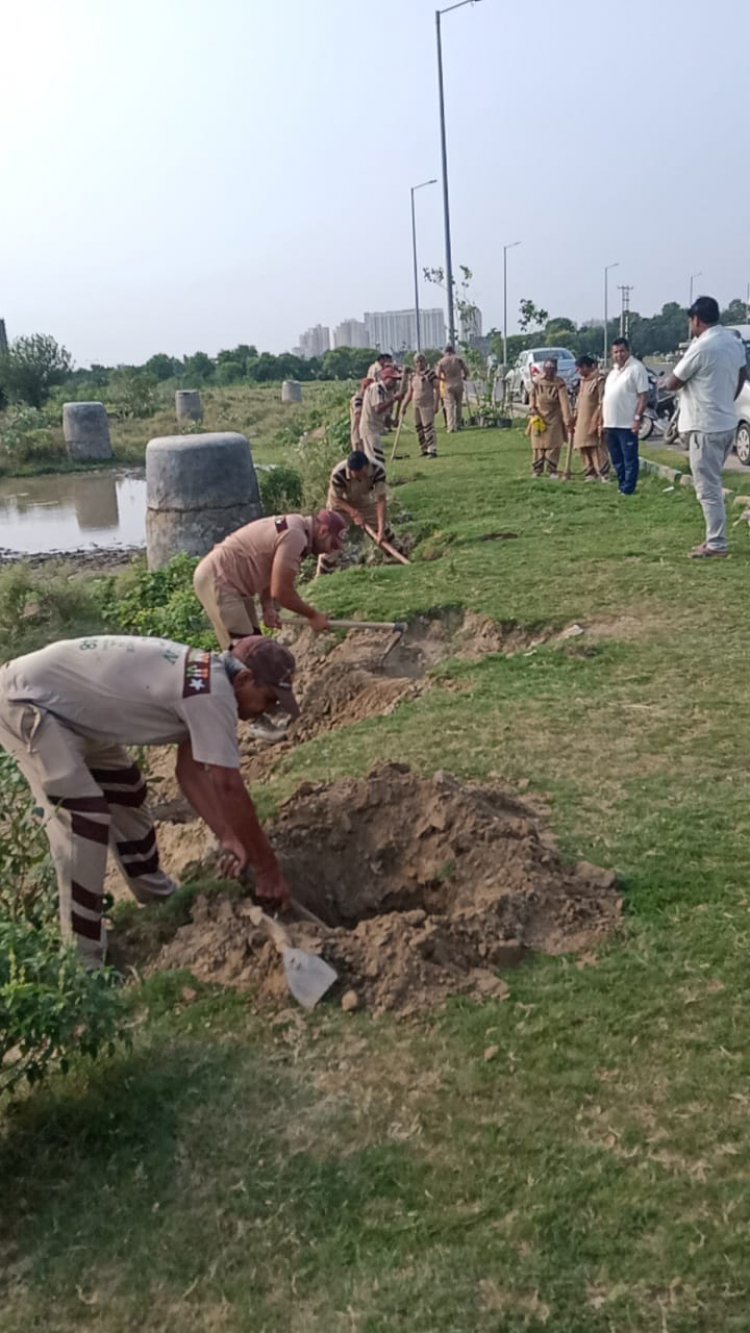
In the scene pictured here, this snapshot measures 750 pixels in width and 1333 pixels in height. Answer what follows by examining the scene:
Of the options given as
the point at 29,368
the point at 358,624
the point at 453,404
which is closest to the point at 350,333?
the point at 29,368

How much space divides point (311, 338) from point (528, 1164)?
11650 cm

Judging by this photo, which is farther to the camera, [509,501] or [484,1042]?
[509,501]

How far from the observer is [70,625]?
34.4 feet

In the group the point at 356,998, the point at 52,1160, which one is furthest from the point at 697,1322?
the point at 52,1160

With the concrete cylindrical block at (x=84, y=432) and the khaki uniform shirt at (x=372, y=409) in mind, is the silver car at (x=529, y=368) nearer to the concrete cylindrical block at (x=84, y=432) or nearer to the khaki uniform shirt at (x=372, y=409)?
the concrete cylindrical block at (x=84, y=432)

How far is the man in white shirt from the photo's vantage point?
7.95 meters

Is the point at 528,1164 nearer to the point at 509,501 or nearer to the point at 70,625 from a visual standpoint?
the point at 70,625

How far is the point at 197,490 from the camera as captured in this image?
441 inches

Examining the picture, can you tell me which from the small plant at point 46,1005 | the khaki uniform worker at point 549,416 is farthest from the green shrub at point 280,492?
the small plant at point 46,1005

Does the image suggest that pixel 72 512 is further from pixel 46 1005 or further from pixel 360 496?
pixel 46 1005

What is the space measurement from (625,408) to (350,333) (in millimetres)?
101624

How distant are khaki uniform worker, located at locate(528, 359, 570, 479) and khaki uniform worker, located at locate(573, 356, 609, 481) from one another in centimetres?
20

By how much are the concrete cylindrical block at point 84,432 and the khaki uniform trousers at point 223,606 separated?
21.6 m

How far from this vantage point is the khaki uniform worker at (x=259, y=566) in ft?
20.1
